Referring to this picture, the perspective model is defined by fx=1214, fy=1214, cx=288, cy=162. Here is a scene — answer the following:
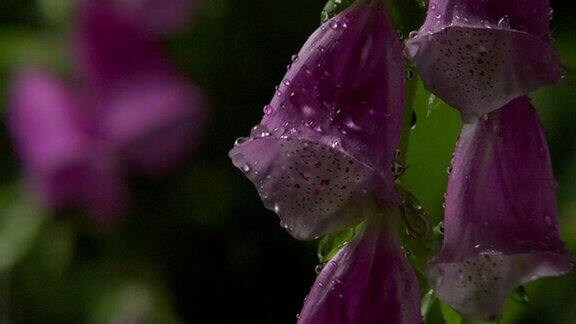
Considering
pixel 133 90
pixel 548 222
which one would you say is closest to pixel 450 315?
pixel 548 222

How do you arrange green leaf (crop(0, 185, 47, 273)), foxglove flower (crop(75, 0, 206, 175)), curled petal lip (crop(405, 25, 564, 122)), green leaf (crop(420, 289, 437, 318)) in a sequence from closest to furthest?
1. curled petal lip (crop(405, 25, 564, 122))
2. green leaf (crop(420, 289, 437, 318))
3. foxglove flower (crop(75, 0, 206, 175))
4. green leaf (crop(0, 185, 47, 273))

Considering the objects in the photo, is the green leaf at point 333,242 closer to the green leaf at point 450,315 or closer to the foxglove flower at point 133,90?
the green leaf at point 450,315

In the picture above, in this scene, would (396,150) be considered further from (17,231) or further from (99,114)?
(17,231)

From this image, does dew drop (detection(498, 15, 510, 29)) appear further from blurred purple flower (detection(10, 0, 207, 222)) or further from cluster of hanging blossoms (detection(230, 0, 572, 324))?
blurred purple flower (detection(10, 0, 207, 222))

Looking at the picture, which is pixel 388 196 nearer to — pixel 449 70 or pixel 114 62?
pixel 449 70

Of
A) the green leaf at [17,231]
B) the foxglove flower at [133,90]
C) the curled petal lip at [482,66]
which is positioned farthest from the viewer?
the green leaf at [17,231]

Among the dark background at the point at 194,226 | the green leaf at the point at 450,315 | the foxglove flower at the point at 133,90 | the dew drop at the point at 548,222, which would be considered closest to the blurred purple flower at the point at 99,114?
the foxglove flower at the point at 133,90

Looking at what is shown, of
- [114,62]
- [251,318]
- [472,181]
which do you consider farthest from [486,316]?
[251,318]

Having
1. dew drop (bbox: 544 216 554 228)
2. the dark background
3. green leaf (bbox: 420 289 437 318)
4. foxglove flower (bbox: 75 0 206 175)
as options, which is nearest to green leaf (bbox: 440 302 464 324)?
green leaf (bbox: 420 289 437 318)

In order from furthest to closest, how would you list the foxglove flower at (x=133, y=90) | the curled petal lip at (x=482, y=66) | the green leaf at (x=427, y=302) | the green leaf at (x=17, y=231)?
the green leaf at (x=17, y=231)
the foxglove flower at (x=133, y=90)
the green leaf at (x=427, y=302)
the curled petal lip at (x=482, y=66)
